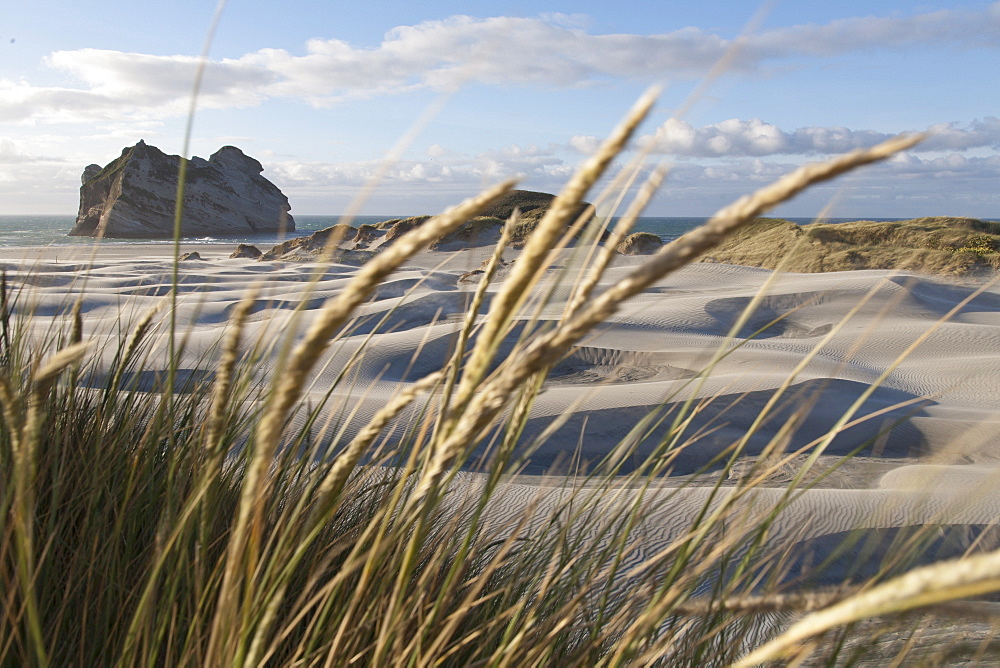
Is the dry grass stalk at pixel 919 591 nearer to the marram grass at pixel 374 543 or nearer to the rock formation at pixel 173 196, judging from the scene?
the marram grass at pixel 374 543

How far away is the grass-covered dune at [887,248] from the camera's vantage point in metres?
11.3

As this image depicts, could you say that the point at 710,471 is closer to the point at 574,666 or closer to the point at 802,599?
the point at 574,666

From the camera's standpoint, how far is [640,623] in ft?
3.00

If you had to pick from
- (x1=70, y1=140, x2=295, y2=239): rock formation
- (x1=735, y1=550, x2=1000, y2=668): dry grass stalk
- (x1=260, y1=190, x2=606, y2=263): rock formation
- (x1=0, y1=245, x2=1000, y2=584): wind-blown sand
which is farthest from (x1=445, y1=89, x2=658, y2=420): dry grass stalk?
(x1=70, y1=140, x2=295, y2=239): rock formation

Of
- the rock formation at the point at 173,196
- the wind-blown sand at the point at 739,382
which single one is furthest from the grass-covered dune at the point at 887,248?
the rock formation at the point at 173,196

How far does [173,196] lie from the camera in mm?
36719

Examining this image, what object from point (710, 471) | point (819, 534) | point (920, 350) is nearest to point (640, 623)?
point (819, 534)

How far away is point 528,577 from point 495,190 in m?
0.94

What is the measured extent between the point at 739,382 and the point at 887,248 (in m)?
10.5

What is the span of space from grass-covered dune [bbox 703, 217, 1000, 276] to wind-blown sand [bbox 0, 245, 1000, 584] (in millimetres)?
2269

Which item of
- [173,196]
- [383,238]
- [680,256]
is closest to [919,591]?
[680,256]

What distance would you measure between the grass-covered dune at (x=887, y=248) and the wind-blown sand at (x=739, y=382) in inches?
89.3

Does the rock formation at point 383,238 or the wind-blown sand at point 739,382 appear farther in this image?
the rock formation at point 383,238

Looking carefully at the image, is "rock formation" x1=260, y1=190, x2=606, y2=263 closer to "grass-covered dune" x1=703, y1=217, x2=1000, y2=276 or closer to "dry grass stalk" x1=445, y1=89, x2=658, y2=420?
"grass-covered dune" x1=703, y1=217, x2=1000, y2=276
